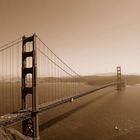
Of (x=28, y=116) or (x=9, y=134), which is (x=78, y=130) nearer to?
(x=28, y=116)

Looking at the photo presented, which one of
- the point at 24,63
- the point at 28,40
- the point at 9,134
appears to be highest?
the point at 28,40

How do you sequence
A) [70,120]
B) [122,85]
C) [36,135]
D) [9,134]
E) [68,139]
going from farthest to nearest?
1. [122,85]
2. [70,120]
3. [68,139]
4. [36,135]
5. [9,134]

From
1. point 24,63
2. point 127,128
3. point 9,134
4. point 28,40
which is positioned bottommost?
point 127,128

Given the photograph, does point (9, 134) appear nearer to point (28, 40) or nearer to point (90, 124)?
point (28, 40)

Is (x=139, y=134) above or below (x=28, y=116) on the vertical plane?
below

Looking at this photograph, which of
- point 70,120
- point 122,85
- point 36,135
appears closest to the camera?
point 36,135

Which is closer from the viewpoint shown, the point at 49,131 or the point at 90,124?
the point at 49,131

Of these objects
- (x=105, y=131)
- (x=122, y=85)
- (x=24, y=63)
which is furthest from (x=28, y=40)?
(x=122, y=85)

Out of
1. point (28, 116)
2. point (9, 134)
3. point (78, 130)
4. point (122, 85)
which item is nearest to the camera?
point (9, 134)

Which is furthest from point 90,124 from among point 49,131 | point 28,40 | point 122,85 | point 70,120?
point 122,85
